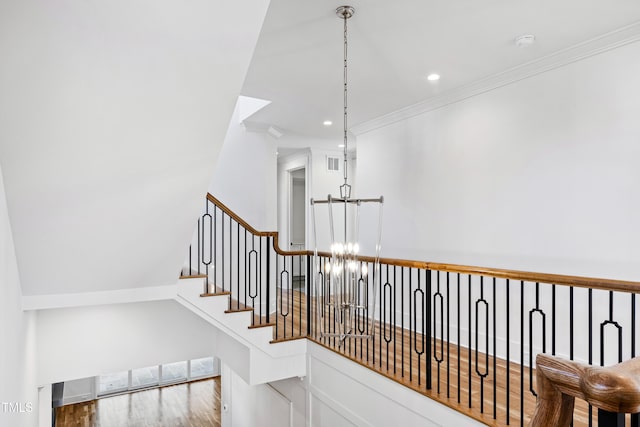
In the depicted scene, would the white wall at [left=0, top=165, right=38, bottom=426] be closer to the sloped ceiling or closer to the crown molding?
the sloped ceiling

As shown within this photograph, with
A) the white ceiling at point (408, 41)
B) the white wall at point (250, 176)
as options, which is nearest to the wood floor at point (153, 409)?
the white wall at point (250, 176)

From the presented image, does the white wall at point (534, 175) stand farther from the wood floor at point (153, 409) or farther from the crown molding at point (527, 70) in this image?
the wood floor at point (153, 409)

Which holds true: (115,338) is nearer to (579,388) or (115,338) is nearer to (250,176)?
(250,176)

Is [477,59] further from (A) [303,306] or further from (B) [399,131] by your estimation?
(A) [303,306]

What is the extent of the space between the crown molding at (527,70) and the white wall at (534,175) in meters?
0.06

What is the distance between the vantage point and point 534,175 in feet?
11.6

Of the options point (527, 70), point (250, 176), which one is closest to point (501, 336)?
point (527, 70)

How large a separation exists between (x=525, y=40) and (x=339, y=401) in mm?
3576

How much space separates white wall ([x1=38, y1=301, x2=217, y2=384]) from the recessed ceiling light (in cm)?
506

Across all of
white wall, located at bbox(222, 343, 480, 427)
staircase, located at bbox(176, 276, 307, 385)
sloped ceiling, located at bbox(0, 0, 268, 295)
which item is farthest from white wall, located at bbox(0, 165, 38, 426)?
white wall, located at bbox(222, 343, 480, 427)

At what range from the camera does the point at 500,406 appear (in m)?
2.73

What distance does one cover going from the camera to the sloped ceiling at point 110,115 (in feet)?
5.43

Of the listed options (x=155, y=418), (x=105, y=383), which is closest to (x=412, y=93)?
(x=155, y=418)

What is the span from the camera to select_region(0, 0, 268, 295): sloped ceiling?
165 centimetres
